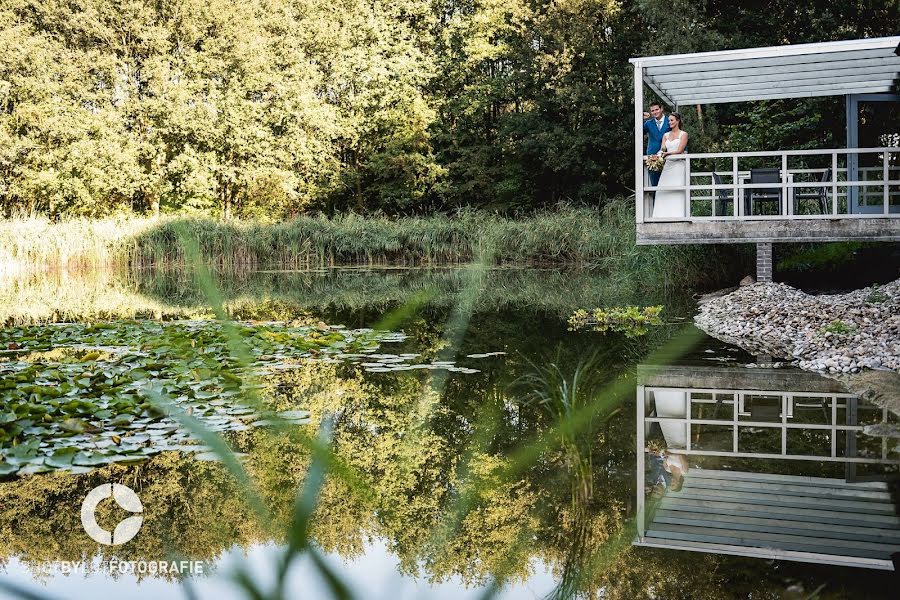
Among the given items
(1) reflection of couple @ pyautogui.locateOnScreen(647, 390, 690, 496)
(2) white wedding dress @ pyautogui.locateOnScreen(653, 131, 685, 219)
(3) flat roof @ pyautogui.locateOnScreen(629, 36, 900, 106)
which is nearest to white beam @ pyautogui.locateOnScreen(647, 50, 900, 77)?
(3) flat roof @ pyautogui.locateOnScreen(629, 36, 900, 106)

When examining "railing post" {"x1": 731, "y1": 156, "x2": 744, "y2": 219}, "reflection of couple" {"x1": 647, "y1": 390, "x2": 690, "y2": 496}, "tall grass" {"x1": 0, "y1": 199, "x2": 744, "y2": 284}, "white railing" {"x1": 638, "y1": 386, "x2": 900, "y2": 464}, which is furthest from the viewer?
"tall grass" {"x1": 0, "y1": 199, "x2": 744, "y2": 284}

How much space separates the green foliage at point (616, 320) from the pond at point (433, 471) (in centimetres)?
138

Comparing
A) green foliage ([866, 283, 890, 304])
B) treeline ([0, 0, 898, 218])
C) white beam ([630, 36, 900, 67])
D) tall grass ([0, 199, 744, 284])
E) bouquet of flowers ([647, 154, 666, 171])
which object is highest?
treeline ([0, 0, 898, 218])

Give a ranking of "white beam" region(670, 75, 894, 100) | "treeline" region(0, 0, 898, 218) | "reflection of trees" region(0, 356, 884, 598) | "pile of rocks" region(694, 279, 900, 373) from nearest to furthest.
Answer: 1. "reflection of trees" region(0, 356, 884, 598)
2. "pile of rocks" region(694, 279, 900, 373)
3. "white beam" region(670, 75, 894, 100)
4. "treeline" region(0, 0, 898, 218)

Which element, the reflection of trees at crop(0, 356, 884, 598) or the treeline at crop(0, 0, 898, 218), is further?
the treeline at crop(0, 0, 898, 218)

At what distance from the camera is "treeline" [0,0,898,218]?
28.6m

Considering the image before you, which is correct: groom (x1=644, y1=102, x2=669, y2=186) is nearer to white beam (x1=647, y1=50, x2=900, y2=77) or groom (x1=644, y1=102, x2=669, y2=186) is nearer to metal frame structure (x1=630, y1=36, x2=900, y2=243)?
metal frame structure (x1=630, y1=36, x2=900, y2=243)

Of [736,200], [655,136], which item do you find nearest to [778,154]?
[736,200]

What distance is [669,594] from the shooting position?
8.31ft

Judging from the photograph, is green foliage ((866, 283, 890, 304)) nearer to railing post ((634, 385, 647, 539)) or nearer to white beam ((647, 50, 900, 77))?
white beam ((647, 50, 900, 77))

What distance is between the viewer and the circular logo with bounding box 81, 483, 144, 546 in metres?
3.13

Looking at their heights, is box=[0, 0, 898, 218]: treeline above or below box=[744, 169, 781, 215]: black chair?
above

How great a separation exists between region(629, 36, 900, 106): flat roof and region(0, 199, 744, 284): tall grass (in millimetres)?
4373

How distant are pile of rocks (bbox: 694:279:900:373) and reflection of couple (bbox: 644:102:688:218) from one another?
4.95 ft
